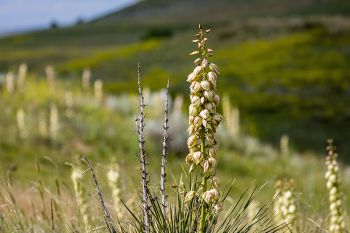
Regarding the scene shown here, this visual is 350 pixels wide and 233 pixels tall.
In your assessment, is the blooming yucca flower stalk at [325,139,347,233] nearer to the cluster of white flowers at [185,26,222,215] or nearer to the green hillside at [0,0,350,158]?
the cluster of white flowers at [185,26,222,215]

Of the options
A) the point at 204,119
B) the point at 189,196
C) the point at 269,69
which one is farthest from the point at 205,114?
the point at 269,69

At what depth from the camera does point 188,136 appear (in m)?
15.9

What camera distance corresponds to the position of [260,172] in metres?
15.4

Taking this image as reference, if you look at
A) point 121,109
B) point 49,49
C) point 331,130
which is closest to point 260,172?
point 121,109

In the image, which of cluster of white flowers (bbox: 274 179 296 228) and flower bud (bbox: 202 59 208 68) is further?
cluster of white flowers (bbox: 274 179 296 228)

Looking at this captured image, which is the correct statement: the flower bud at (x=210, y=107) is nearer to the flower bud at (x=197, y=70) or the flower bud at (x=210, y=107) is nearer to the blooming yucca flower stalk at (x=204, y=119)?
the blooming yucca flower stalk at (x=204, y=119)

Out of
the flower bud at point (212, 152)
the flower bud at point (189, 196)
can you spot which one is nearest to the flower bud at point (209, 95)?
the flower bud at point (212, 152)

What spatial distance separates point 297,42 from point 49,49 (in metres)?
32.3

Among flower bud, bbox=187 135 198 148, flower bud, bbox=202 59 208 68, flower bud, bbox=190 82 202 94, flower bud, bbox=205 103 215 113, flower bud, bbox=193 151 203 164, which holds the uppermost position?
flower bud, bbox=202 59 208 68

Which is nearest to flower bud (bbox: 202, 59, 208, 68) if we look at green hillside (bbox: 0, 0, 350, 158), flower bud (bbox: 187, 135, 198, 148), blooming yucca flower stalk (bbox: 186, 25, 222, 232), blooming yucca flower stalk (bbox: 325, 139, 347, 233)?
blooming yucca flower stalk (bbox: 186, 25, 222, 232)

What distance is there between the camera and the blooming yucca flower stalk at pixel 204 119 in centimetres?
289

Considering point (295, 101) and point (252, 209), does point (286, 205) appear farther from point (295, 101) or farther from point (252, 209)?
point (295, 101)

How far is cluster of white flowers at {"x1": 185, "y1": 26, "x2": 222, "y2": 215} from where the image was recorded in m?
2.89

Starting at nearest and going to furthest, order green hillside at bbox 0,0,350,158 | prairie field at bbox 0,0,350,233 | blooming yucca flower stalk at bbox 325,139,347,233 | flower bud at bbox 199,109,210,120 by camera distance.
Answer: flower bud at bbox 199,109,210,120 → prairie field at bbox 0,0,350,233 → blooming yucca flower stalk at bbox 325,139,347,233 → green hillside at bbox 0,0,350,158
